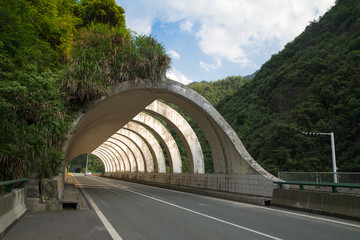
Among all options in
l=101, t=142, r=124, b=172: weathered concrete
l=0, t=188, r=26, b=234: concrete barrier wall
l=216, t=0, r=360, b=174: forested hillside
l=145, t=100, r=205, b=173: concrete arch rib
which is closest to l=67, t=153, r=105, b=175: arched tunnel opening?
l=101, t=142, r=124, b=172: weathered concrete

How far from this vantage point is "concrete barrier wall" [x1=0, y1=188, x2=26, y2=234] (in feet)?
19.5

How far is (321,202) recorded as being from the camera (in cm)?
924

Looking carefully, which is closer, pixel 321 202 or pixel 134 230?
pixel 134 230

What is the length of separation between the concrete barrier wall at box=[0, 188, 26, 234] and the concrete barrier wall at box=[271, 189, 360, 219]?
8.27m

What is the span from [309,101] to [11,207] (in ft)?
132

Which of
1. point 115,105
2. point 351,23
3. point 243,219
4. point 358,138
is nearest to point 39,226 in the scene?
point 243,219

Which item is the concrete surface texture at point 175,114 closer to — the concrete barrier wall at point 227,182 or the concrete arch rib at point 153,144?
the concrete barrier wall at point 227,182

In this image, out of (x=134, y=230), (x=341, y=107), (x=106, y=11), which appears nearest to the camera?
(x=134, y=230)

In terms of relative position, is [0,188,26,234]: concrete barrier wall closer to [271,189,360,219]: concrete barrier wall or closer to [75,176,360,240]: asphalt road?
[75,176,360,240]: asphalt road

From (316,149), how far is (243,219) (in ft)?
108

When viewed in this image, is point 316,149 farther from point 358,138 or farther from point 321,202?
point 321,202

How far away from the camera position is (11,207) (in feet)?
22.2

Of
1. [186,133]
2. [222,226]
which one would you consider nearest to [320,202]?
[222,226]

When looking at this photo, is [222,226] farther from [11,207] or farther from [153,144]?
[153,144]
